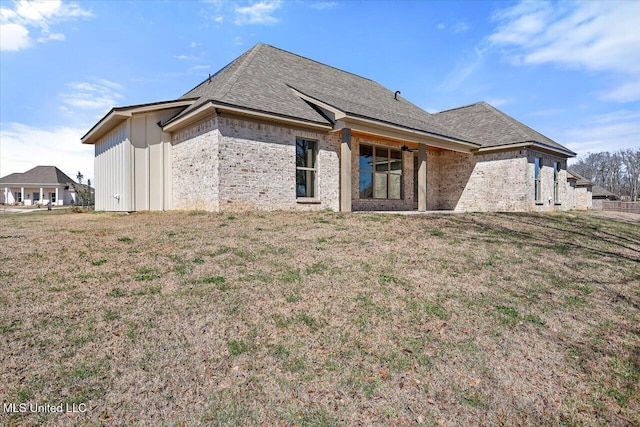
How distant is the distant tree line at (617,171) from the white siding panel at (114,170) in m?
92.5

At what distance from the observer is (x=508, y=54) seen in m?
14.0

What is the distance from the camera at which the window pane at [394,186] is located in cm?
1612

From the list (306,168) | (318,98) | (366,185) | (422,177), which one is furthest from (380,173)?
(318,98)

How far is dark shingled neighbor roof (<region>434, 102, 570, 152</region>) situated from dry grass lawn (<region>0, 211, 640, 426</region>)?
11.4 meters

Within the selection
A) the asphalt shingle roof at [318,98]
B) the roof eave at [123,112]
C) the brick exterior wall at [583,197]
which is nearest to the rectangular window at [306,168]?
the asphalt shingle roof at [318,98]

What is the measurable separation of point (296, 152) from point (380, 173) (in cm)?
492

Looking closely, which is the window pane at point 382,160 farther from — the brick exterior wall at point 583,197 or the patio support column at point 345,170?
the brick exterior wall at point 583,197

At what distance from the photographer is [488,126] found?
1866 centimetres

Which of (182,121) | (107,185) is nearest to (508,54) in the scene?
(182,121)

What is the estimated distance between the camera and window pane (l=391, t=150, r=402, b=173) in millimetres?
16125

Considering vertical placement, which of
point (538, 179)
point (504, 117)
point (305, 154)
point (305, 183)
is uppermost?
point (504, 117)

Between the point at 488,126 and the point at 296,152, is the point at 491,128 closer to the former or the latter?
the point at 488,126

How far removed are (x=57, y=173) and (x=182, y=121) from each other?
45.7 meters

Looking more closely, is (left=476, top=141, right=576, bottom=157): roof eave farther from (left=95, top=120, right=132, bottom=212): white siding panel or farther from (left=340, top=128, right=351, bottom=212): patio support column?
(left=95, top=120, right=132, bottom=212): white siding panel
